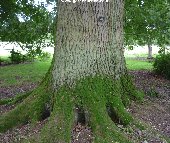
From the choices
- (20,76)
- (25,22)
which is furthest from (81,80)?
(25,22)

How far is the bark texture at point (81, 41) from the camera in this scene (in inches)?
266

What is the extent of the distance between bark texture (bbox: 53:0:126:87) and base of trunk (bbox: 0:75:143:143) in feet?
0.75

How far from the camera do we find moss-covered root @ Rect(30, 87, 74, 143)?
6.02 meters

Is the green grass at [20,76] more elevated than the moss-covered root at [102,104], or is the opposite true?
the moss-covered root at [102,104]

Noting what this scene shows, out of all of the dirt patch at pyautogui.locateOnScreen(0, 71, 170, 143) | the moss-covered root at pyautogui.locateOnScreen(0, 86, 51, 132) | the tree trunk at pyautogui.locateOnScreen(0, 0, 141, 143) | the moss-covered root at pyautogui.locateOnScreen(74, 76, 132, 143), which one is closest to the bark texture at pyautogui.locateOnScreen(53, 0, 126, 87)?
the tree trunk at pyautogui.locateOnScreen(0, 0, 141, 143)

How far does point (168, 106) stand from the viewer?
8852mm

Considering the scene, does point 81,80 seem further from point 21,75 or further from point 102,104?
point 21,75

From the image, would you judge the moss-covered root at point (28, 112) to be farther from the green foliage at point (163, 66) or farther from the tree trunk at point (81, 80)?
the green foliage at point (163, 66)

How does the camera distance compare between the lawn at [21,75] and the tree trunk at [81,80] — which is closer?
the tree trunk at [81,80]

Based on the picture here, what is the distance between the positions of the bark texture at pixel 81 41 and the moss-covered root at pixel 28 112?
1.51ft

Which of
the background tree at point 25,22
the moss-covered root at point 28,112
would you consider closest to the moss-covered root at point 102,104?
the moss-covered root at point 28,112

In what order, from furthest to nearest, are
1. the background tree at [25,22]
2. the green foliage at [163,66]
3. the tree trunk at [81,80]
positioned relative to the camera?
the background tree at [25,22] < the green foliage at [163,66] < the tree trunk at [81,80]

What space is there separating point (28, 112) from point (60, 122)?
3.57 feet

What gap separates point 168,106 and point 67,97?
3459mm
